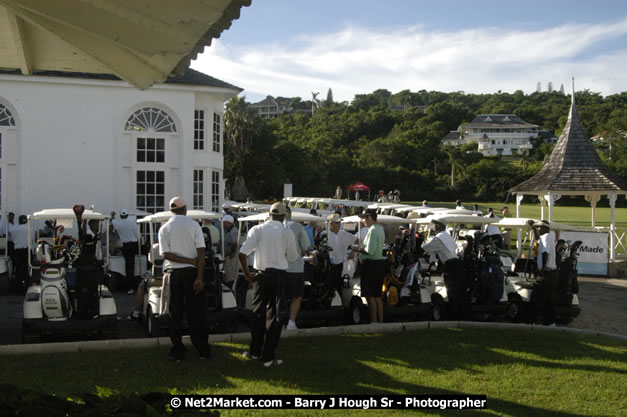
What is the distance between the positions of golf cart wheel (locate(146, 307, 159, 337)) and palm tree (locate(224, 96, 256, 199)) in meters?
39.6

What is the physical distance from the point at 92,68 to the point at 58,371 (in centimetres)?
364

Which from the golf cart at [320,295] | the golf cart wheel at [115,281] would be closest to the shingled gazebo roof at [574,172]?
the golf cart at [320,295]

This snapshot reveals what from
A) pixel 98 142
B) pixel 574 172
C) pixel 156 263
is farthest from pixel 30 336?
pixel 574 172

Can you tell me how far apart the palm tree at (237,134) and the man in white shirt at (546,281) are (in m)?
39.1

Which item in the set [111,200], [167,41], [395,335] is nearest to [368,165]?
[111,200]

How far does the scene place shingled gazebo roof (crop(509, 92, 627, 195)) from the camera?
72.0 feet

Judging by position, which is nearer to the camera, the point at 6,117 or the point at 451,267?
the point at 451,267

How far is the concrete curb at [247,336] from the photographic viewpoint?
7.63m

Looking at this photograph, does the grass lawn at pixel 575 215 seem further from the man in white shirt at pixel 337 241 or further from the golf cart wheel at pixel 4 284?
the golf cart wheel at pixel 4 284

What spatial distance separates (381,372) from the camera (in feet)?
23.5

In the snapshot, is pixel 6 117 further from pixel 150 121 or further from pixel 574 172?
pixel 574 172

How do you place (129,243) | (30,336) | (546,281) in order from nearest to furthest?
(30,336) → (546,281) → (129,243)

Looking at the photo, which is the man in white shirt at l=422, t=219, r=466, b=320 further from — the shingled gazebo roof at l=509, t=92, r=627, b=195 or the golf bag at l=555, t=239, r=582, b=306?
the shingled gazebo roof at l=509, t=92, r=627, b=195

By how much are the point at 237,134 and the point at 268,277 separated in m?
43.0
